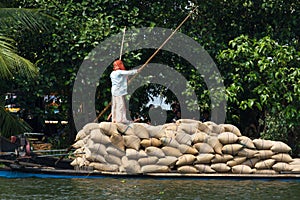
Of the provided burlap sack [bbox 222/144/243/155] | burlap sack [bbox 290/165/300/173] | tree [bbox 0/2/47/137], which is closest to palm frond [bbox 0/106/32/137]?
tree [bbox 0/2/47/137]

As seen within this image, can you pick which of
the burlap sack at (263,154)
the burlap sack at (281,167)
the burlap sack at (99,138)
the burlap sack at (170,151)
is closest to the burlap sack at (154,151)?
the burlap sack at (170,151)

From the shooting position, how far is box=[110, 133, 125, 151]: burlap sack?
13.6 meters

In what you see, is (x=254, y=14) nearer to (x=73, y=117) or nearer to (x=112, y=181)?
(x=73, y=117)

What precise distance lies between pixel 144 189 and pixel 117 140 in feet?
4.57

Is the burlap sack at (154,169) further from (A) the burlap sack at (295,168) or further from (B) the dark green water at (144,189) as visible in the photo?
(A) the burlap sack at (295,168)

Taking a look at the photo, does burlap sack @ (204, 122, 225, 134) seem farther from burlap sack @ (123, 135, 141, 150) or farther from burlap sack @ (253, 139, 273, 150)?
burlap sack @ (123, 135, 141, 150)

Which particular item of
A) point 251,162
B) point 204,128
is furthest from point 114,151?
point 251,162

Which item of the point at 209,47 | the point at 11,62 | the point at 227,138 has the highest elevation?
the point at 209,47

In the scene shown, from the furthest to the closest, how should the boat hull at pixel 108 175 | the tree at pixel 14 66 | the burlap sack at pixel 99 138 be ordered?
the tree at pixel 14 66 < the burlap sack at pixel 99 138 < the boat hull at pixel 108 175

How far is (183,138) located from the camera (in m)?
13.8

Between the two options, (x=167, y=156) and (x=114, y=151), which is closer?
(x=114, y=151)

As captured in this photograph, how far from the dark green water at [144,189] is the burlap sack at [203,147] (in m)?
0.59

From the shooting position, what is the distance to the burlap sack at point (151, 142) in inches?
539

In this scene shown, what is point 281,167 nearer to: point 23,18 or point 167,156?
point 167,156
